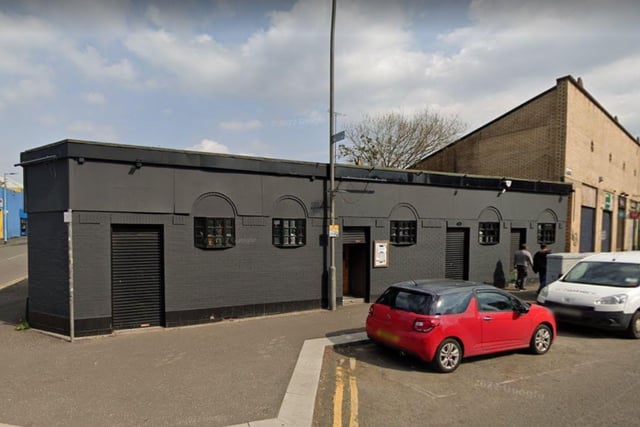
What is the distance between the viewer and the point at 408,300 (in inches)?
259

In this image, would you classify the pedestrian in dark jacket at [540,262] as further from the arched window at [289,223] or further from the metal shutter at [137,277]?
the metal shutter at [137,277]

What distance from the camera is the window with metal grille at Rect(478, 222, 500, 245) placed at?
555 inches

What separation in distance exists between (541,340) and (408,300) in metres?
2.85

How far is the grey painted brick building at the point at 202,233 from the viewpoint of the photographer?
8242mm

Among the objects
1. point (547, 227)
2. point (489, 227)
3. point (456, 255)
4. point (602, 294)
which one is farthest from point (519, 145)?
point (602, 294)

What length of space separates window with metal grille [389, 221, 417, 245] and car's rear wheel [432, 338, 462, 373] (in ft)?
19.8

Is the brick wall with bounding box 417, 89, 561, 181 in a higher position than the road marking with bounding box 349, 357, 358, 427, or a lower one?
higher

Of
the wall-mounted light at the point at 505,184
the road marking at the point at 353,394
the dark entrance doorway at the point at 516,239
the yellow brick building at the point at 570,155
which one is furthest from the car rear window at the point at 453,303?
the yellow brick building at the point at 570,155

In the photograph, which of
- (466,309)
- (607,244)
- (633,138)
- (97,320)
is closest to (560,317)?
(466,309)

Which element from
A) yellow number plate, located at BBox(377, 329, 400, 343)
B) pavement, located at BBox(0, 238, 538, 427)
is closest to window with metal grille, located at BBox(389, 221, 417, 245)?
pavement, located at BBox(0, 238, 538, 427)

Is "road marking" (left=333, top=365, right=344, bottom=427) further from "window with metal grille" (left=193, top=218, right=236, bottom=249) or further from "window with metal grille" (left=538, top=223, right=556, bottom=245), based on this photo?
"window with metal grille" (left=538, top=223, right=556, bottom=245)

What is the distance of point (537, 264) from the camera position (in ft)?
47.1

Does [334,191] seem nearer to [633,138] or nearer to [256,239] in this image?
[256,239]

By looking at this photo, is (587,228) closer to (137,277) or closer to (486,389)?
(486,389)
